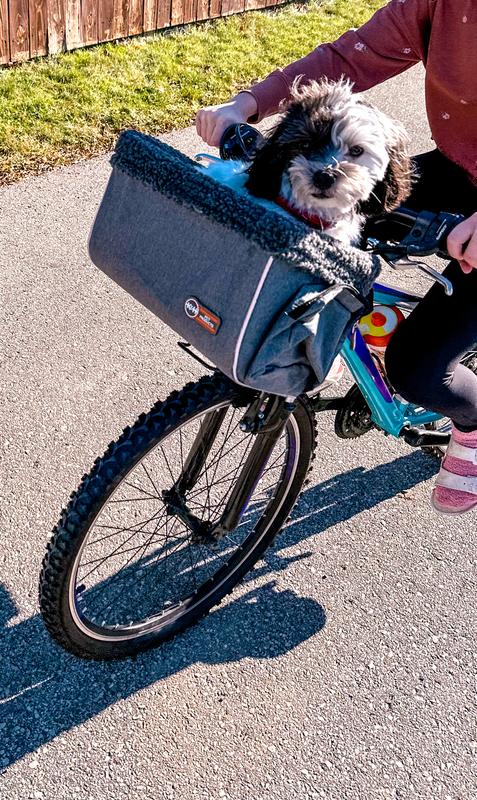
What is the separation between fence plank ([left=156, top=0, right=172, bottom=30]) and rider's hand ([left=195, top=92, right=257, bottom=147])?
4467 mm

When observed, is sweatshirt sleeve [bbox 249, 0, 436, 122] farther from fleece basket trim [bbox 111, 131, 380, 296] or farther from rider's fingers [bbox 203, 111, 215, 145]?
fleece basket trim [bbox 111, 131, 380, 296]

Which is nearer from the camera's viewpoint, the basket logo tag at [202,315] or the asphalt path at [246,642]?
the basket logo tag at [202,315]

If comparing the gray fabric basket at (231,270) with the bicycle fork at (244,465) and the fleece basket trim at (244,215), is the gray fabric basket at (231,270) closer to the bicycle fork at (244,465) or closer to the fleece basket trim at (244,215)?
the fleece basket trim at (244,215)

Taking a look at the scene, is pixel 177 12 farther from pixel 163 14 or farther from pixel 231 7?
pixel 231 7

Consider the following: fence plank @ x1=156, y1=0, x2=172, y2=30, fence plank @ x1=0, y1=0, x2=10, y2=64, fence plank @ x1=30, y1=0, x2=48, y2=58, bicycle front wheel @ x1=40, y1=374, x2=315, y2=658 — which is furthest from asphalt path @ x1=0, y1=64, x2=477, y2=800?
fence plank @ x1=156, y1=0, x2=172, y2=30

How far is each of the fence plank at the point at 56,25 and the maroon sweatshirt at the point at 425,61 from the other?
12.6 ft

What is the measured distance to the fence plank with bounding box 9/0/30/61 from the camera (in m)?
5.48

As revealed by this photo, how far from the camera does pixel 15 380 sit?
355 cm

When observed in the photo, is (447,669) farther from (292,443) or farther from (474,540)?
(292,443)

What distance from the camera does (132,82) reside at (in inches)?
223

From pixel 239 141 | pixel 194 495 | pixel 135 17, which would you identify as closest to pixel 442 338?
pixel 239 141

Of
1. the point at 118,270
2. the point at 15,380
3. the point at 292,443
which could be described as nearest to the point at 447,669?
the point at 292,443

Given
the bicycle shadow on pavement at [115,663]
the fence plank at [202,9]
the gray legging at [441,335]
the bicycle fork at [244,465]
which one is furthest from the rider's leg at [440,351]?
the fence plank at [202,9]

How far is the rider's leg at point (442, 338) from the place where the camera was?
2.45m
